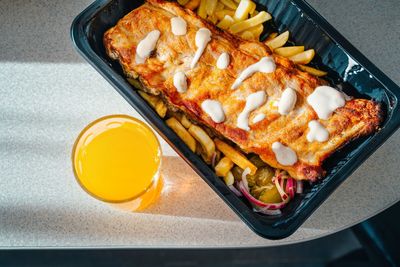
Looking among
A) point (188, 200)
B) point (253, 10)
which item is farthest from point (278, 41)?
point (188, 200)

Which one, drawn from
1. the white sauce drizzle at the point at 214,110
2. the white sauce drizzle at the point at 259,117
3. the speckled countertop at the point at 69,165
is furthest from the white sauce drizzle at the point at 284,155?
the speckled countertop at the point at 69,165

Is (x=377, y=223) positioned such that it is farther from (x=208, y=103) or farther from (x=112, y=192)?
(x=112, y=192)

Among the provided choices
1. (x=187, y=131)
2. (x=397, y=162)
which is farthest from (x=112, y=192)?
(x=397, y=162)

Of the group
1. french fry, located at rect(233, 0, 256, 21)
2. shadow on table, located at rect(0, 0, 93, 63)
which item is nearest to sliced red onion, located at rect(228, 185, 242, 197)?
french fry, located at rect(233, 0, 256, 21)

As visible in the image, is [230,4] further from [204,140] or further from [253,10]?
[204,140]

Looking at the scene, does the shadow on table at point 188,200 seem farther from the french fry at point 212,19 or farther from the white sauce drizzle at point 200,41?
the french fry at point 212,19

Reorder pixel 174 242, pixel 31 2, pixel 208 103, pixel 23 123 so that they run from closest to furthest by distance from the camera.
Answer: pixel 208 103, pixel 174 242, pixel 23 123, pixel 31 2
